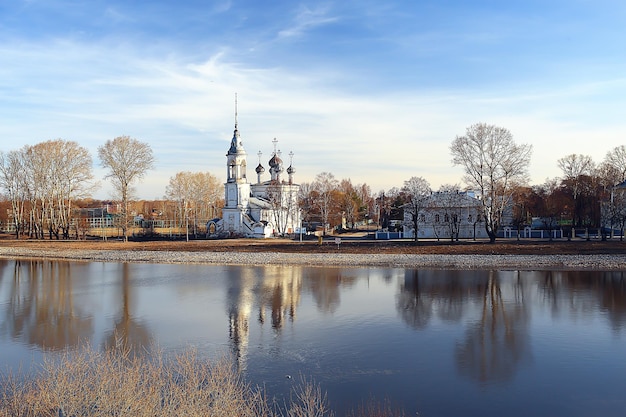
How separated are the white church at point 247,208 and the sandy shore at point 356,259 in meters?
11.6

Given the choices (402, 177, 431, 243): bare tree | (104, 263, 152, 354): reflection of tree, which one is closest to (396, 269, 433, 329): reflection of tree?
(104, 263, 152, 354): reflection of tree

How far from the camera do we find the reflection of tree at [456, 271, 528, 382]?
11154 millimetres

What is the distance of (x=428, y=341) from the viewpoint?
535 inches

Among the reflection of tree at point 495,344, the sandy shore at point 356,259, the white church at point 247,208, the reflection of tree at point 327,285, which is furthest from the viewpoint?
the white church at point 247,208

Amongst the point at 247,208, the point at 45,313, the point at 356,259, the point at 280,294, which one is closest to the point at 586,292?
the point at 280,294

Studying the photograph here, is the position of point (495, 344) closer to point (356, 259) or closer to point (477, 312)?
point (477, 312)

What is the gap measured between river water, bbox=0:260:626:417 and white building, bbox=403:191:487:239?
588 inches

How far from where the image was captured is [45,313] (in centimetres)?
1758

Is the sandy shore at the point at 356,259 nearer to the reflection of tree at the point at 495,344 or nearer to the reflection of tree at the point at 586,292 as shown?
the reflection of tree at the point at 586,292

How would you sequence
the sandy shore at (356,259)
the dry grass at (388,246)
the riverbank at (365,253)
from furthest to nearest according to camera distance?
the dry grass at (388,246) → the riverbank at (365,253) → the sandy shore at (356,259)

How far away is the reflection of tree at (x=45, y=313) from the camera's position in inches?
556

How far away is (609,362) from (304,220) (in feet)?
150

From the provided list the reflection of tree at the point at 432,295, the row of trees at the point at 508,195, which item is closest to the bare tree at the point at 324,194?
the row of trees at the point at 508,195

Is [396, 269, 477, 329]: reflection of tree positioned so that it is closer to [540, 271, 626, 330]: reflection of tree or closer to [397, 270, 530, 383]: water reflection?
[397, 270, 530, 383]: water reflection
